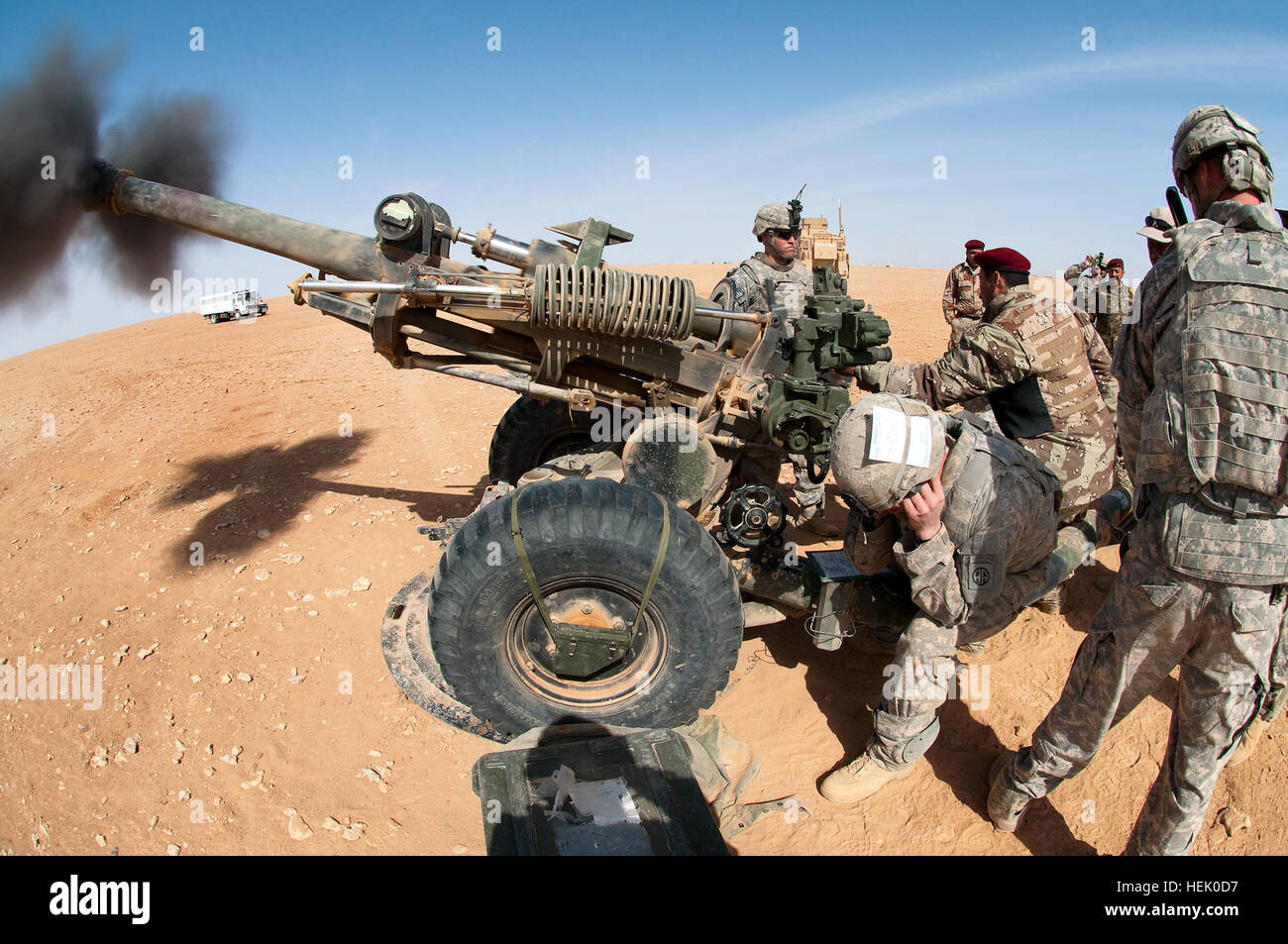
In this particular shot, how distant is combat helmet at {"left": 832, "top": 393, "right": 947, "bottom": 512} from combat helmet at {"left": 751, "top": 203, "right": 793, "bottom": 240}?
12.7 ft

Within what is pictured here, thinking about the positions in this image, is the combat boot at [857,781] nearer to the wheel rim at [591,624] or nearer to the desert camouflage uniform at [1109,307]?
the wheel rim at [591,624]

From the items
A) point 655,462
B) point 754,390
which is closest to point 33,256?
point 655,462

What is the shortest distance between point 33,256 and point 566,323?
3451mm

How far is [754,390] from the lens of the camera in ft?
14.0

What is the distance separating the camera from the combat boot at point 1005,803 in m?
3.08

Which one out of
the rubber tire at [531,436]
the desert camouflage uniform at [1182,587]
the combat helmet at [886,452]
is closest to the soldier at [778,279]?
the rubber tire at [531,436]

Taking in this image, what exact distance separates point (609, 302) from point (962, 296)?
6120 millimetres

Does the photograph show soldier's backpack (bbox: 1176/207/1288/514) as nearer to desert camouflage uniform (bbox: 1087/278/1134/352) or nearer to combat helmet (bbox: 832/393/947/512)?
combat helmet (bbox: 832/393/947/512)

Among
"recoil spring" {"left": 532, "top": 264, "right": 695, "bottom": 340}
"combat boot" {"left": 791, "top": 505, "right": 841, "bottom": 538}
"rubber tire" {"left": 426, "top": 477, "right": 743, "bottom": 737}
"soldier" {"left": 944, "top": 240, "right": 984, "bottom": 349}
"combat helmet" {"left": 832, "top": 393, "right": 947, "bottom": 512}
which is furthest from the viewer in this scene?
"soldier" {"left": 944, "top": 240, "right": 984, "bottom": 349}

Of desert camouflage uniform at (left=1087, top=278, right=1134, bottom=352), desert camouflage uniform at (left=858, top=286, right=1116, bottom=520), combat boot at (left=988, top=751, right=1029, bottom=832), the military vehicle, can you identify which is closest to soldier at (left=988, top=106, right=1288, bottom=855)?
combat boot at (left=988, top=751, right=1029, bottom=832)

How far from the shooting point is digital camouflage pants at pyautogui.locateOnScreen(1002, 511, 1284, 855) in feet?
8.15

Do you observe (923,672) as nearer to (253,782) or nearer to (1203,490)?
(1203,490)

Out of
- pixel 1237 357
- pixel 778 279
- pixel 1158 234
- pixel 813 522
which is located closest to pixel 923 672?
pixel 1237 357

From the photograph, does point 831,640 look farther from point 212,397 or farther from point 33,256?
point 212,397
